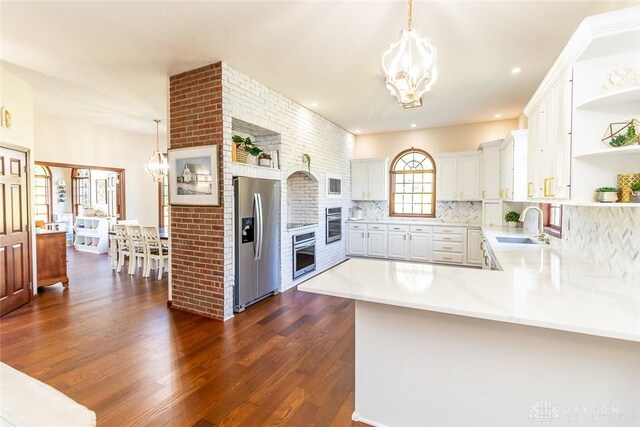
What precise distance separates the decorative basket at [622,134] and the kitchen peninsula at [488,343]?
79 centimetres

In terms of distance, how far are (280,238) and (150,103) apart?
3.03 m

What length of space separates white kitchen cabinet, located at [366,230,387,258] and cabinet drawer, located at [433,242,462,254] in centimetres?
101

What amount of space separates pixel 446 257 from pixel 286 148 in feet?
12.2

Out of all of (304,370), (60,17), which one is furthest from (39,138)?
(304,370)

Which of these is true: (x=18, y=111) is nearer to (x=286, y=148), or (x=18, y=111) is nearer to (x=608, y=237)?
(x=286, y=148)

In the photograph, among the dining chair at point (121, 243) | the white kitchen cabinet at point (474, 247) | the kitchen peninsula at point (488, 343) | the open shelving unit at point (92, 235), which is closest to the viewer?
the kitchen peninsula at point (488, 343)

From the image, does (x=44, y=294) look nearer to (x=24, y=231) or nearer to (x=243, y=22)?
(x=24, y=231)

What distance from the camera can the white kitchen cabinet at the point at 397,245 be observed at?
20.2 ft

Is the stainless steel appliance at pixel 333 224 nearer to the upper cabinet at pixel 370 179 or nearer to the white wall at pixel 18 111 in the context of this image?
the upper cabinet at pixel 370 179

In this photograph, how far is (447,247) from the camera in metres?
5.82

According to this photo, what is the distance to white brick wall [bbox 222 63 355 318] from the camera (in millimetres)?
3430

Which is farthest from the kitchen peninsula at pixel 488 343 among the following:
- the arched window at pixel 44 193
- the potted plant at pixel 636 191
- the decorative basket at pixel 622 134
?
the arched window at pixel 44 193

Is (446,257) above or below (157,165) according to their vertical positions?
below

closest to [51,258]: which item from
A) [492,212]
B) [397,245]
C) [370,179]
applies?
[370,179]
